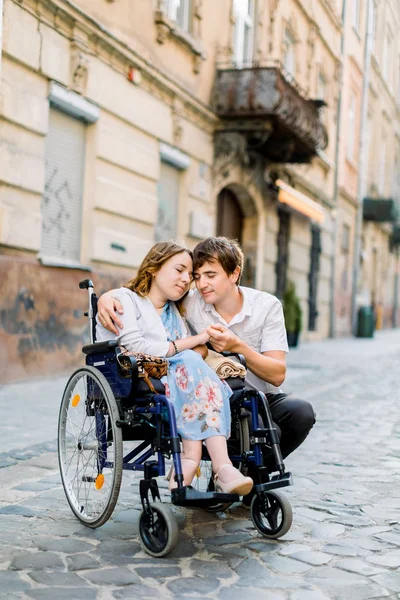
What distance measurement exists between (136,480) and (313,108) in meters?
12.1

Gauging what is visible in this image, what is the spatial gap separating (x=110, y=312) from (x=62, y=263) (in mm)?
5890

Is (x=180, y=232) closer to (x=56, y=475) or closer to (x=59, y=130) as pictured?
(x=59, y=130)

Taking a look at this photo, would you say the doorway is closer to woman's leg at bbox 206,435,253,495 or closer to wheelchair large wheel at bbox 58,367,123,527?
wheelchair large wheel at bbox 58,367,123,527

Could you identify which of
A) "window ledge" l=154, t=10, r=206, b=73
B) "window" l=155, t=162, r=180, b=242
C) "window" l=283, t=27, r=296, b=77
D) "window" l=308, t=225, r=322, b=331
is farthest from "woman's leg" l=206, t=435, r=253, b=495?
"window" l=308, t=225, r=322, b=331

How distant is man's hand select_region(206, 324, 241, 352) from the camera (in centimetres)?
388

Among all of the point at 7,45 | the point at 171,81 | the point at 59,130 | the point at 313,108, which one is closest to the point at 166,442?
the point at 7,45

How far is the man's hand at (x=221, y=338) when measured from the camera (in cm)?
388

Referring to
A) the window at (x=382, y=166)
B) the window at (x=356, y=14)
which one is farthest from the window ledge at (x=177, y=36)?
the window at (x=382, y=166)

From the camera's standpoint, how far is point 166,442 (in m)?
3.53

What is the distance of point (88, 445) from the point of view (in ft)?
13.2

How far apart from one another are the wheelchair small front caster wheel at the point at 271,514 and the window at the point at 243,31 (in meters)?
11.6

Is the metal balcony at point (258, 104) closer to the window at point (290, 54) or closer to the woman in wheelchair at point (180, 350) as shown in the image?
the window at point (290, 54)

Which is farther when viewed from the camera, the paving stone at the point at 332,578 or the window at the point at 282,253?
the window at the point at 282,253

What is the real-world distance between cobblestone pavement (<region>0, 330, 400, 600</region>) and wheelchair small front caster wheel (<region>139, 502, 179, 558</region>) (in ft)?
0.15
